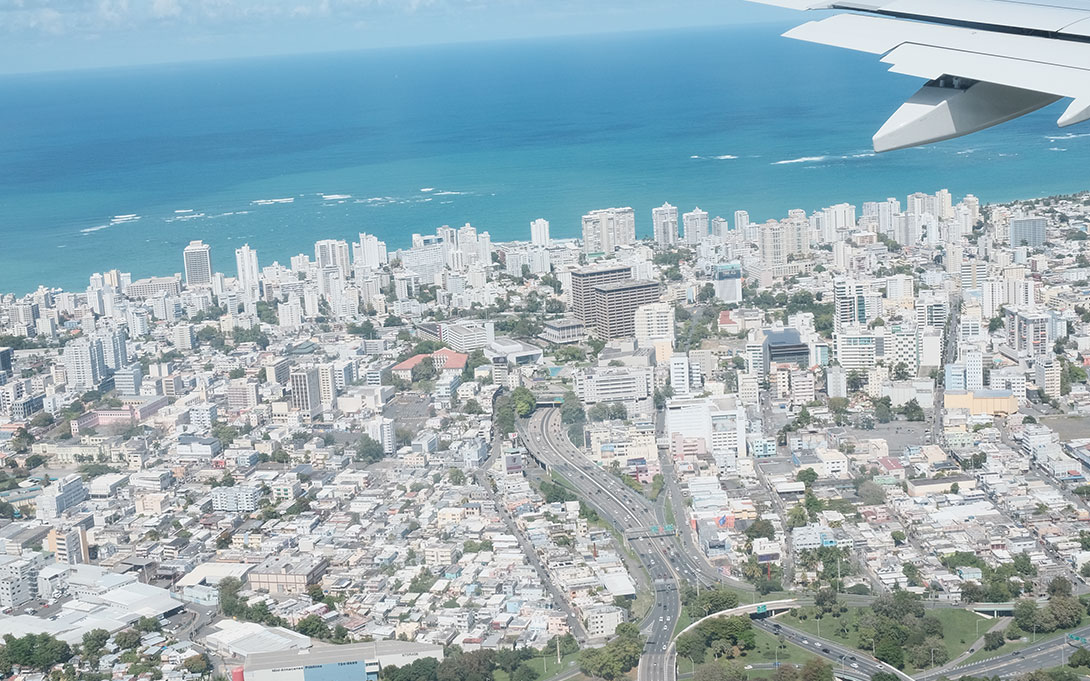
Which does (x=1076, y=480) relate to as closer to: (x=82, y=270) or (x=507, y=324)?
(x=507, y=324)

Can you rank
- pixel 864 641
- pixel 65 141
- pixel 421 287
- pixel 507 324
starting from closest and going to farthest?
pixel 864 641 < pixel 507 324 < pixel 421 287 < pixel 65 141

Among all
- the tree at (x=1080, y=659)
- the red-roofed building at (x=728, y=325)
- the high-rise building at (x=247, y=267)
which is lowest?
the tree at (x=1080, y=659)

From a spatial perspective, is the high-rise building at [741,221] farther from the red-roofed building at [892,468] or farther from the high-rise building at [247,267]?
the red-roofed building at [892,468]

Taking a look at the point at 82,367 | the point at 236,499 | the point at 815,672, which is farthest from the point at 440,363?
the point at 815,672

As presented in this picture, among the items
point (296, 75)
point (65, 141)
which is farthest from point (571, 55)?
point (65, 141)

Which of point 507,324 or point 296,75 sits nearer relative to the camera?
point 507,324

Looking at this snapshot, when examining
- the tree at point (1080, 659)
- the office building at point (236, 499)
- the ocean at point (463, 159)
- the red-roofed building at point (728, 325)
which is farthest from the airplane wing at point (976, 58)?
the ocean at point (463, 159)

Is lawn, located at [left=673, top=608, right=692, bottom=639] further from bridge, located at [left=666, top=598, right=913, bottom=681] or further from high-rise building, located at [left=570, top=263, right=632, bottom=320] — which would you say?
high-rise building, located at [left=570, top=263, right=632, bottom=320]
